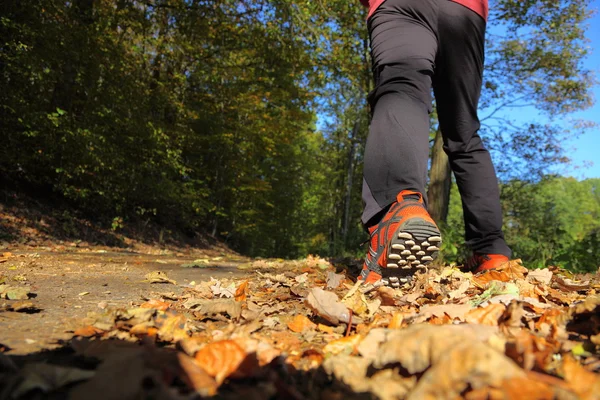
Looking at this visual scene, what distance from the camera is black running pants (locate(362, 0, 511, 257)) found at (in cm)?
195

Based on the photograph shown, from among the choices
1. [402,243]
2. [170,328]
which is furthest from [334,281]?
[170,328]

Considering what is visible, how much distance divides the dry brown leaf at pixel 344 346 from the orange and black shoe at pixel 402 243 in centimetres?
71

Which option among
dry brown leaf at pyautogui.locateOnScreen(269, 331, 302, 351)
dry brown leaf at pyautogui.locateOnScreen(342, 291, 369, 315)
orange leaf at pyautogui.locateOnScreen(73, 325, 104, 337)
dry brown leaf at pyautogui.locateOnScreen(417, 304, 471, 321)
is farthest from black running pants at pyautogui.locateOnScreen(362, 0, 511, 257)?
orange leaf at pyautogui.locateOnScreen(73, 325, 104, 337)

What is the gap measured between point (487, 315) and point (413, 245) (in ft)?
1.77

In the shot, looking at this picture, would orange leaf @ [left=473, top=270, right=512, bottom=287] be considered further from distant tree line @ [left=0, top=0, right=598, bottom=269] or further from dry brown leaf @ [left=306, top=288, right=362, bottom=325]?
distant tree line @ [left=0, top=0, right=598, bottom=269]

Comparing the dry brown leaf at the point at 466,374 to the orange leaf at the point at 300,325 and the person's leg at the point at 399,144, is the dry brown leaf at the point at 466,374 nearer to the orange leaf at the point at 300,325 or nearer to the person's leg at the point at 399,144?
the orange leaf at the point at 300,325

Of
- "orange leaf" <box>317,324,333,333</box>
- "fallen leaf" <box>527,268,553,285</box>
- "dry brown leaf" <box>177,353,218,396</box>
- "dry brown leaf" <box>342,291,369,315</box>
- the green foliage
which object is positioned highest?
the green foliage

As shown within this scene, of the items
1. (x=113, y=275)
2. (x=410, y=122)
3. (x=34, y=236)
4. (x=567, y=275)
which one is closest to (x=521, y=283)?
(x=410, y=122)

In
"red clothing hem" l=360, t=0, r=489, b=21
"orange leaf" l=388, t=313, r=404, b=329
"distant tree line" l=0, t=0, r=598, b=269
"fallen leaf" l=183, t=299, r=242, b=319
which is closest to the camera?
"orange leaf" l=388, t=313, r=404, b=329

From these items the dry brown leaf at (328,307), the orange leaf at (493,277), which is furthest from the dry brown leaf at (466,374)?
the orange leaf at (493,277)

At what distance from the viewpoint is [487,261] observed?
7.80 ft

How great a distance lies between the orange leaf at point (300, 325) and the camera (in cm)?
124

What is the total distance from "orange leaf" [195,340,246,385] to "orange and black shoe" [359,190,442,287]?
39.3 inches

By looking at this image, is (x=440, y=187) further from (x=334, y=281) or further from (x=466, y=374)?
(x=466, y=374)
